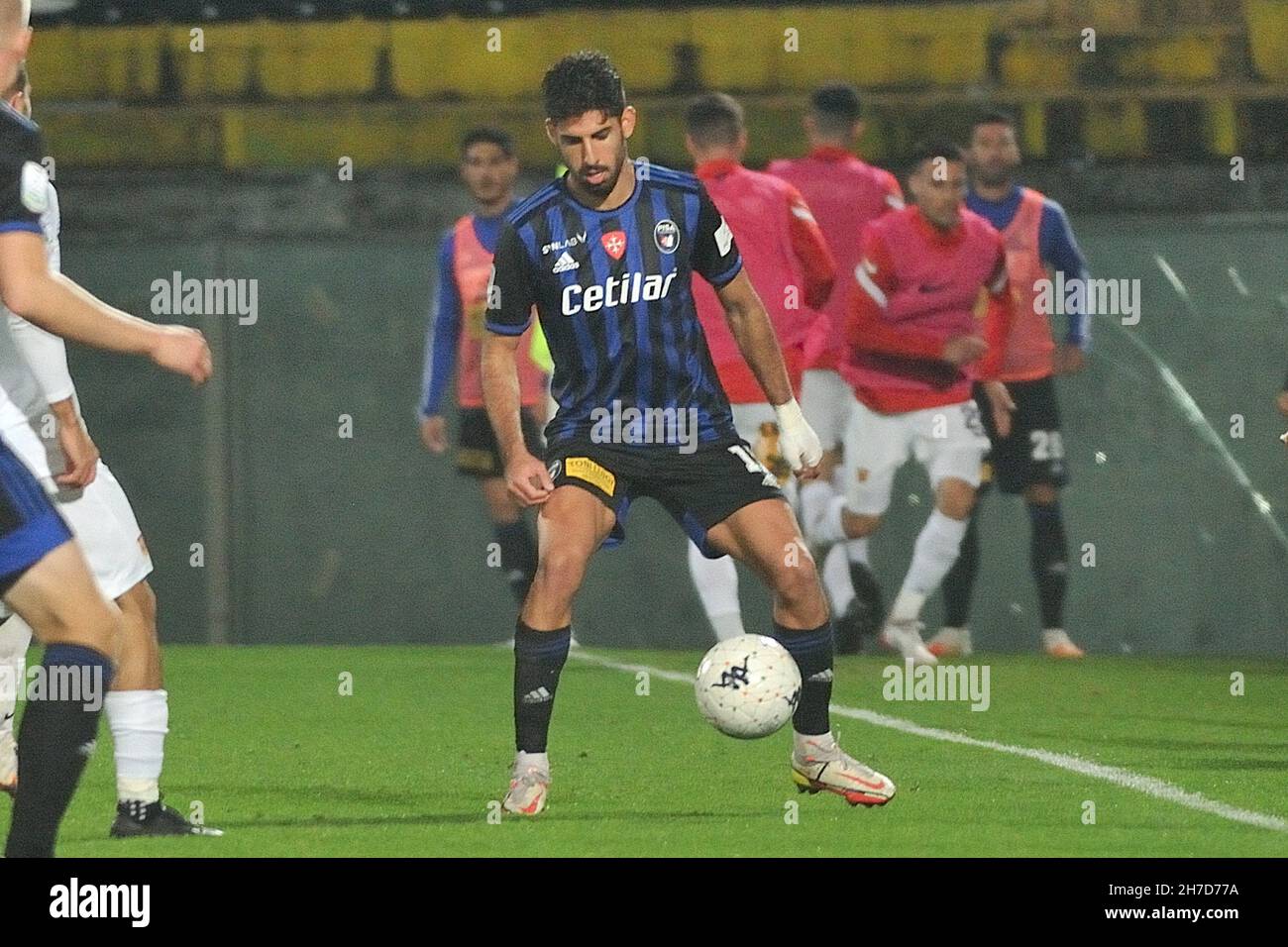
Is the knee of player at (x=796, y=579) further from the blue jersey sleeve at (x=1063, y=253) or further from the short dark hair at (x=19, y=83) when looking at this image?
the blue jersey sleeve at (x=1063, y=253)

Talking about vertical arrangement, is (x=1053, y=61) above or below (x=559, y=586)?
above

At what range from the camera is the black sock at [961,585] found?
12648 millimetres

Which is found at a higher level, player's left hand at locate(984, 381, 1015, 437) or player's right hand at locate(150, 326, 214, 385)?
player's right hand at locate(150, 326, 214, 385)

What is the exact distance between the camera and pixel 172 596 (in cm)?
1411

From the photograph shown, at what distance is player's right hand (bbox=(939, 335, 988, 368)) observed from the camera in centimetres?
1191

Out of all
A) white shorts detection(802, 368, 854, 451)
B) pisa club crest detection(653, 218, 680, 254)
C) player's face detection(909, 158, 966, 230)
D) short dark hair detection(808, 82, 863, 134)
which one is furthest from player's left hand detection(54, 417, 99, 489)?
white shorts detection(802, 368, 854, 451)

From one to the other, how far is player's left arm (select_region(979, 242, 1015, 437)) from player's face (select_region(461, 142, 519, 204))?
2.13 m

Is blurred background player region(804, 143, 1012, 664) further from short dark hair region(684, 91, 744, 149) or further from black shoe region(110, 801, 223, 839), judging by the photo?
black shoe region(110, 801, 223, 839)

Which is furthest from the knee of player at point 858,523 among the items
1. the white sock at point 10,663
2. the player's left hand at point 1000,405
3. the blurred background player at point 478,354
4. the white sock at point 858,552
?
the white sock at point 10,663

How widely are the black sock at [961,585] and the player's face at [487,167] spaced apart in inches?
101
